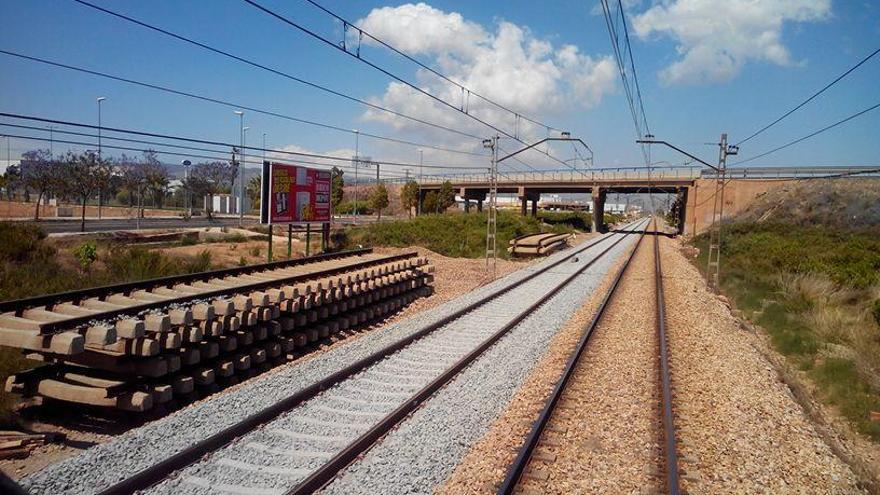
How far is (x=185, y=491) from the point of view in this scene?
18.0 ft

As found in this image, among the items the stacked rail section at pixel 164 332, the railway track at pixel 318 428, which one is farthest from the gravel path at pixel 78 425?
the railway track at pixel 318 428

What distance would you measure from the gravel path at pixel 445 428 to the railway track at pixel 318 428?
0.57ft

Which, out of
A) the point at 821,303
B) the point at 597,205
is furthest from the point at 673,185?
the point at 821,303

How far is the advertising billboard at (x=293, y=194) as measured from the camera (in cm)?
2012

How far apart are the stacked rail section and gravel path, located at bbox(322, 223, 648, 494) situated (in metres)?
3.10

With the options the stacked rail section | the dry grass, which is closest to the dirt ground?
the stacked rail section

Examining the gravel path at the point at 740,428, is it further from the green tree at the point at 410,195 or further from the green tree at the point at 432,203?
the green tree at the point at 410,195

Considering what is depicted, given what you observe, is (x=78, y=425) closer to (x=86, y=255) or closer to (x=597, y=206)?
(x=86, y=255)

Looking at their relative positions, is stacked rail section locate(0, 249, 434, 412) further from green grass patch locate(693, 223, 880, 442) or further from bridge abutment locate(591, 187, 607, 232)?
bridge abutment locate(591, 187, 607, 232)

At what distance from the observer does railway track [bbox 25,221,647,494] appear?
5.69 m

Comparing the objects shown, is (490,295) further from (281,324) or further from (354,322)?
(281,324)

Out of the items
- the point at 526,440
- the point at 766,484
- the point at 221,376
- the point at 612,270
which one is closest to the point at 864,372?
the point at 766,484

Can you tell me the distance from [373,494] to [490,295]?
42.5ft

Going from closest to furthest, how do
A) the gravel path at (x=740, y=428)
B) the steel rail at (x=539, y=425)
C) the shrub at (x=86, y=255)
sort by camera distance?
the steel rail at (x=539, y=425)
the gravel path at (x=740, y=428)
the shrub at (x=86, y=255)
